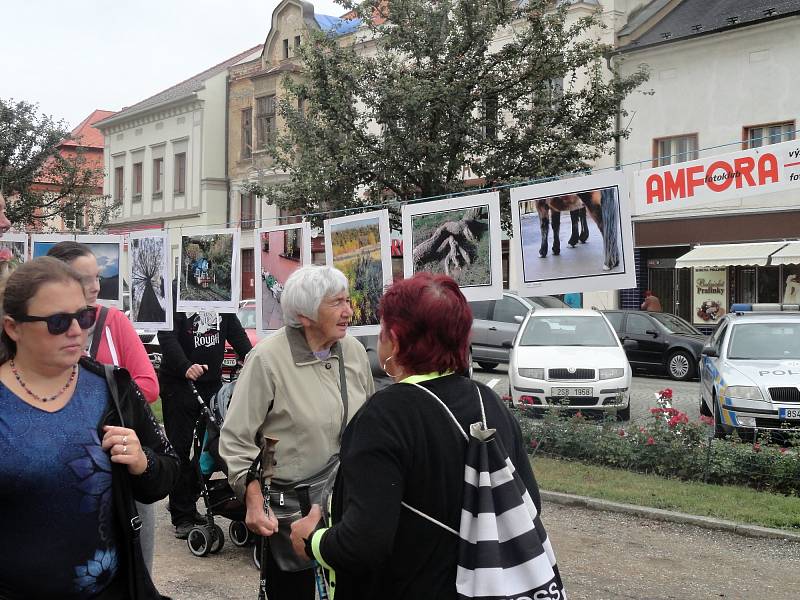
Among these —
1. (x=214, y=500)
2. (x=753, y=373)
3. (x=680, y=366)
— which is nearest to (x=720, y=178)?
(x=214, y=500)

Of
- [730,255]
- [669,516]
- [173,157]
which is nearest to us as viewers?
[669,516]

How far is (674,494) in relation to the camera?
8430 mm

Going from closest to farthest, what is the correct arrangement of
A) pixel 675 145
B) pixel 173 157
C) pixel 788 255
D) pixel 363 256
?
pixel 363 256 < pixel 788 255 < pixel 675 145 < pixel 173 157

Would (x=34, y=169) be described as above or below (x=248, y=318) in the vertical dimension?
above

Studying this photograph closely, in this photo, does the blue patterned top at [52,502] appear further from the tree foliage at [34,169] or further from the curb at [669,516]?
the tree foliage at [34,169]

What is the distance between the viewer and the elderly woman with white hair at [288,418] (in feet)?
12.2

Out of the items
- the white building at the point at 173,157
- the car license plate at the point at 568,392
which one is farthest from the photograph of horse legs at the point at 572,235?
the white building at the point at 173,157

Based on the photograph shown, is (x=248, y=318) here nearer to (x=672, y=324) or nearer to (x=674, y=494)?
(x=672, y=324)

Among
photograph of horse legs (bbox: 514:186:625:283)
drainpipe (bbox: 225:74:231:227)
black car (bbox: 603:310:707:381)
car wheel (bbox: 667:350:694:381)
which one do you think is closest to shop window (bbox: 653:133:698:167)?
black car (bbox: 603:310:707:381)

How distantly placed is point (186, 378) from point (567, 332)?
9012 millimetres

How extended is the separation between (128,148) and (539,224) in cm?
4470

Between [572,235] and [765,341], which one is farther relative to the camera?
[765,341]

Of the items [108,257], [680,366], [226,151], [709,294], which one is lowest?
[680,366]

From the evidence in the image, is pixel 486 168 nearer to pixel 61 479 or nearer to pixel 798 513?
pixel 798 513
